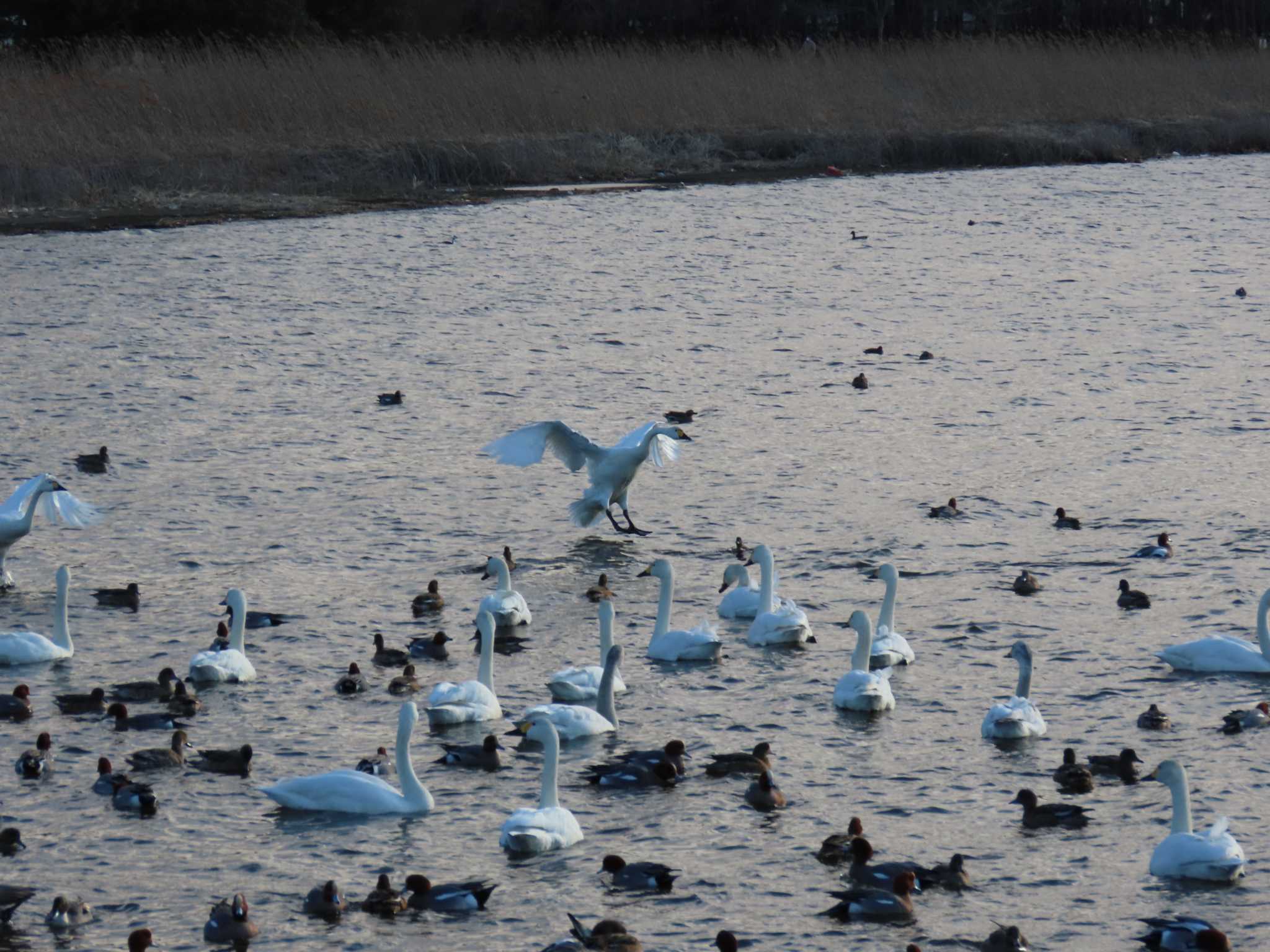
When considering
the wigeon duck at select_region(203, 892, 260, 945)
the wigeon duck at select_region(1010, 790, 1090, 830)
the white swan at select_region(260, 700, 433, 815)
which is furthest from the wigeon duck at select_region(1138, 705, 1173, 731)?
the wigeon duck at select_region(203, 892, 260, 945)

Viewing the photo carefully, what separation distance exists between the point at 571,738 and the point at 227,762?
170cm

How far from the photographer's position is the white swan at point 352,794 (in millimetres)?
8500

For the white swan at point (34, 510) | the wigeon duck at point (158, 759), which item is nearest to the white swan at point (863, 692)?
the wigeon duck at point (158, 759)

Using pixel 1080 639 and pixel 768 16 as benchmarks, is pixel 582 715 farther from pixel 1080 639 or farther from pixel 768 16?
pixel 768 16

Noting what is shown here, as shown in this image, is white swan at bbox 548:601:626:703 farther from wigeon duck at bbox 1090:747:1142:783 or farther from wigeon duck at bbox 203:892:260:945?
wigeon duck at bbox 203:892:260:945

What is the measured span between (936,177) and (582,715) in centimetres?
2523

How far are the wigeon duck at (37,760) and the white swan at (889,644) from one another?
4.33m

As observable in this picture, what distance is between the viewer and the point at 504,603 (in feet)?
36.8

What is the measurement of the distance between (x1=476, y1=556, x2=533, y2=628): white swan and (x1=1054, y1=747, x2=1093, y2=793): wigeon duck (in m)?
3.68

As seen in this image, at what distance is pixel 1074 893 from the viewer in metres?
7.72

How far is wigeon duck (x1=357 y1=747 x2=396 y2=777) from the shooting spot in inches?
353

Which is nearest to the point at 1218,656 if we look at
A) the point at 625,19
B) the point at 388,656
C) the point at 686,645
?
the point at 686,645

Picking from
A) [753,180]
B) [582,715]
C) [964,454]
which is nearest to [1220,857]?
[582,715]

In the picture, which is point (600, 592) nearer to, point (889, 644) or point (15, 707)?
point (889, 644)
